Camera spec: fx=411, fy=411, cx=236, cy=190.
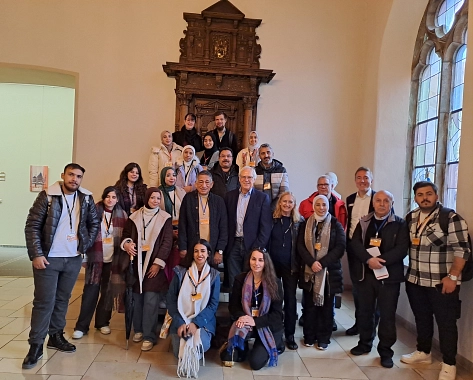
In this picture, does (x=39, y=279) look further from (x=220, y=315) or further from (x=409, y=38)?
(x=409, y=38)

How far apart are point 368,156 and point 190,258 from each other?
3466 millimetres

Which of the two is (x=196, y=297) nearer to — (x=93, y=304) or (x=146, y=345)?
(x=146, y=345)

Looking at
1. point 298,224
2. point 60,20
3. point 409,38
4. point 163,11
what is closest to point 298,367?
point 298,224

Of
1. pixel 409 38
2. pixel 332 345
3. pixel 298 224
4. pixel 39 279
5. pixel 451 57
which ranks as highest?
pixel 409 38

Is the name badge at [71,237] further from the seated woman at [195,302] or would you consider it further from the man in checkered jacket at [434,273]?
the man in checkered jacket at [434,273]

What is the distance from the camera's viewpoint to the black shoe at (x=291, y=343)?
3689 mm

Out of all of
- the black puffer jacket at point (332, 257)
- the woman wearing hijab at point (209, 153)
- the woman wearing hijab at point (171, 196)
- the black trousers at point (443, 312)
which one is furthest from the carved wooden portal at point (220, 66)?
the black trousers at point (443, 312)

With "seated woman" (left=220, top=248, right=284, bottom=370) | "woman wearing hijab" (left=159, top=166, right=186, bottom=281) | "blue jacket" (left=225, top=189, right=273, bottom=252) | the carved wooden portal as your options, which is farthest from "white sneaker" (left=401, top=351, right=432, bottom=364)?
the carved wooden portal

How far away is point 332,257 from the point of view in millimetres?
3650

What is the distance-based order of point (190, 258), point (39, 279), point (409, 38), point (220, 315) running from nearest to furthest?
point (39, 279) → point (190, 258) → point (220, 315) → point (409, 38)

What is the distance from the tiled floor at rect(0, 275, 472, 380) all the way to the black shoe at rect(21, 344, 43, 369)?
51mm

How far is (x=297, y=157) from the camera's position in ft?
20.3

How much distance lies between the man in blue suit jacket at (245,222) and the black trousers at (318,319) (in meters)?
0.66

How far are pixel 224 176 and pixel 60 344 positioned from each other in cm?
221
